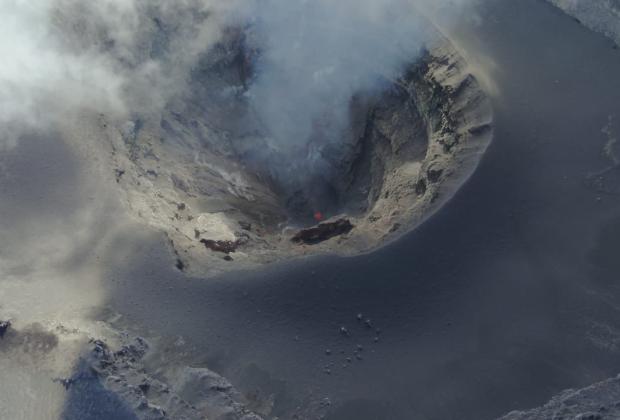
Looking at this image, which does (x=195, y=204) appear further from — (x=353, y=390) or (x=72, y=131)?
(x=353, y=390)

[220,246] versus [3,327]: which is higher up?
[220,246]

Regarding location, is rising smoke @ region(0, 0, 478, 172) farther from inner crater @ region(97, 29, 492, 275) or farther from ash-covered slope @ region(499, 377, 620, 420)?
ash-covered slope @ region(499, 377, 620, 420)

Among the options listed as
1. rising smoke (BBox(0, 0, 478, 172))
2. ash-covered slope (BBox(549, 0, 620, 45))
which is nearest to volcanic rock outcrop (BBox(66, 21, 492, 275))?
rising smoke (BBox(0, 0, 478, 172))

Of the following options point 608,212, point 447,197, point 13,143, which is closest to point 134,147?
Result: point 13,143

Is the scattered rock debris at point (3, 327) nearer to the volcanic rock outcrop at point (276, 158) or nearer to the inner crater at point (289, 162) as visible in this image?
the inner crater at point (289, 162)

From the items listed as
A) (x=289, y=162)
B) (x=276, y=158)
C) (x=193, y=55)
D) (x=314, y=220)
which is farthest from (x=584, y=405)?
(x=193, y=55)

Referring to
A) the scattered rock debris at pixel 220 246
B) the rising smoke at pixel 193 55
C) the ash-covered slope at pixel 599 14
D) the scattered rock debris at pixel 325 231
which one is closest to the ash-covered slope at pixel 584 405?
the scattered rock debris at pixel 325 231

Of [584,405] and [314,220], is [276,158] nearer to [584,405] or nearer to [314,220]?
[314,220]

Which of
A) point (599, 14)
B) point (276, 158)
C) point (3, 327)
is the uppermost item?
point (599, 14)
